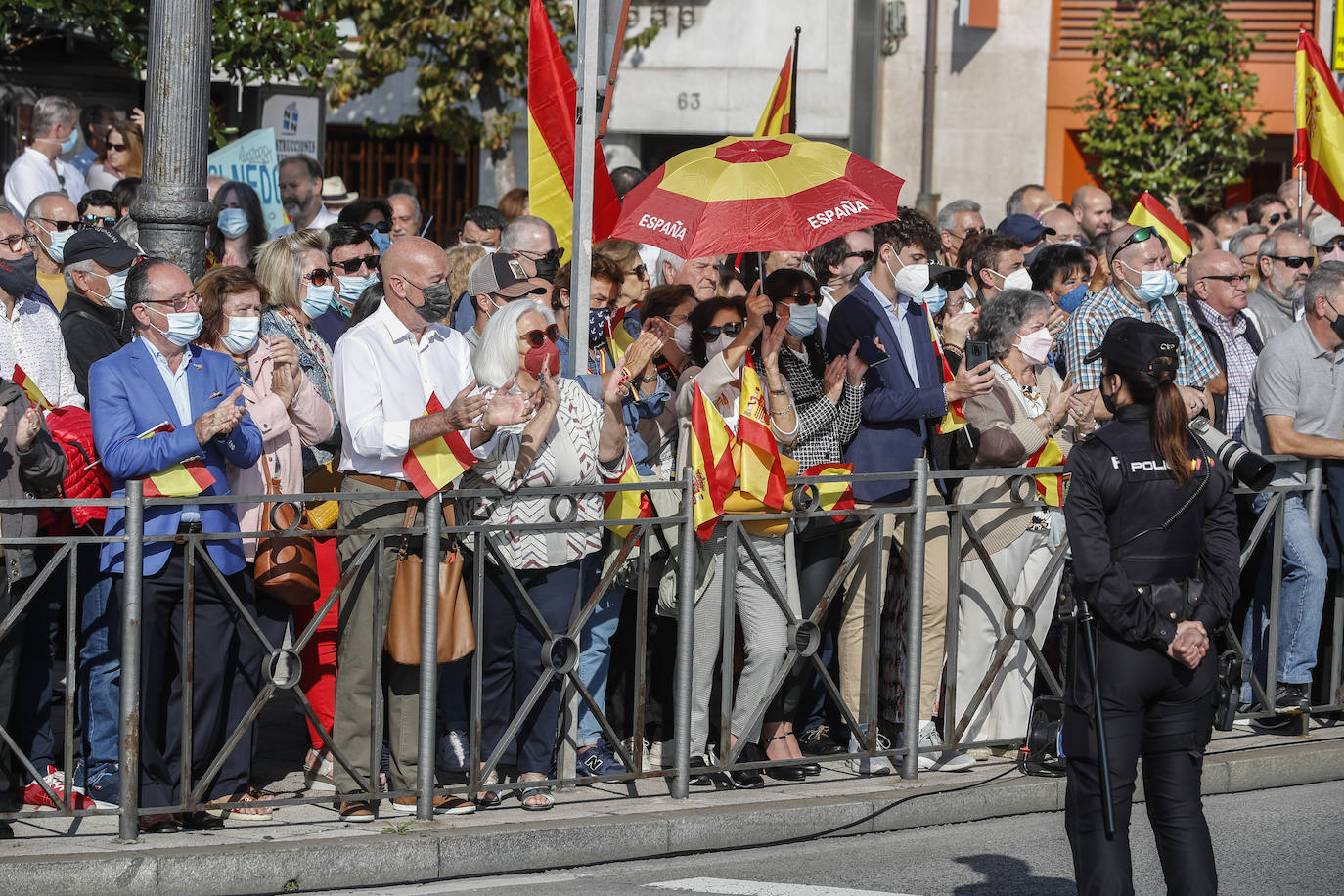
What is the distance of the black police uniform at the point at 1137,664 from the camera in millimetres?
5488

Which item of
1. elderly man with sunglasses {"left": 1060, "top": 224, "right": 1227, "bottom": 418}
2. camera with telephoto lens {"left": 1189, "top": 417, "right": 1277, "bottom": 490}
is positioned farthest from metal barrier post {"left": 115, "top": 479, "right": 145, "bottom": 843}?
elderly man with sunglasses {"left": 1060, "top": 224, "right": 1227, "bottom": 418}

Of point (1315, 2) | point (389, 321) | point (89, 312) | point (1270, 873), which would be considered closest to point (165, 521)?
point (389, 321)

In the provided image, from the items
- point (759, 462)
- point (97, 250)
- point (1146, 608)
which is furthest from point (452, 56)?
point (1146, 608)

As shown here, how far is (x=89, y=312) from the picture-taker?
7652mm

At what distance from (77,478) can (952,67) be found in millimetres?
17346

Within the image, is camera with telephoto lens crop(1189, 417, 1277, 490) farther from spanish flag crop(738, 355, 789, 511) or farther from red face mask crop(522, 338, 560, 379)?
red face mask crop(522, 338, 560, 379)

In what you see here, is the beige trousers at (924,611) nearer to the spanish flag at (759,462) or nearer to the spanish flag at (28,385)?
the spanish flag at (759,462)

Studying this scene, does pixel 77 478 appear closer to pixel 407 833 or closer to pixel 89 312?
pixel 89 312

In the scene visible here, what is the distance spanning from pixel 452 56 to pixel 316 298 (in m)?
10.7

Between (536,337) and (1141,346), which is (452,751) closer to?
(536,337)

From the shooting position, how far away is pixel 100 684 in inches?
271

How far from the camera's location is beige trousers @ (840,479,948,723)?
7.73 metres

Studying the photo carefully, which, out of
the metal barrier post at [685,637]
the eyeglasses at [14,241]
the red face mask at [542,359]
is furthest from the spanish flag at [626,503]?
the eyeglasses at [14,241]

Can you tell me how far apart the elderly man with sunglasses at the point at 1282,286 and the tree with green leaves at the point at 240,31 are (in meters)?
7.19
